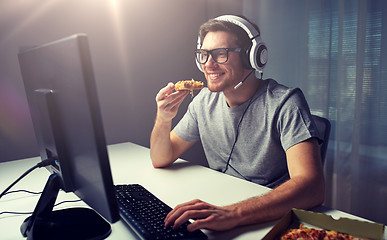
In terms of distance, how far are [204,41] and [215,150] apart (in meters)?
0.59

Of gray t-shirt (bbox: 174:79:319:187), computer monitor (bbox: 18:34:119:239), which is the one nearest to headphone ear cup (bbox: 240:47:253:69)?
gray t-shirt (bbox: 174:79:319:187)

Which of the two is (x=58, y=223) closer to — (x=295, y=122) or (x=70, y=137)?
(x=70, y=137)

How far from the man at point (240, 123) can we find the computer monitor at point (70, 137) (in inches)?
24.2

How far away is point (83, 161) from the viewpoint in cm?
69

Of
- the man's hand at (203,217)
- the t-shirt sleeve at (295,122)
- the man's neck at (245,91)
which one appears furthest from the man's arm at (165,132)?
the man's hand at (203,217)

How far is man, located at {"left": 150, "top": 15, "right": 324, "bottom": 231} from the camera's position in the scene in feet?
3.57

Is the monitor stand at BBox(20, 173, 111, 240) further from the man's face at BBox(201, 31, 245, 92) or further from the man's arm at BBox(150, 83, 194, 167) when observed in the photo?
the man's face at BBox(201, 31, 245, 92)

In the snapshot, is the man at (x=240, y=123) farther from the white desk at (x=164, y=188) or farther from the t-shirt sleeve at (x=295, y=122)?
the white desk at (x=164, y=188)

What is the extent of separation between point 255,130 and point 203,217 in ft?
2.13

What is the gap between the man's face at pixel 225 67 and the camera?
4.66 ft

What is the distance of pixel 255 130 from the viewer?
1.34 metres

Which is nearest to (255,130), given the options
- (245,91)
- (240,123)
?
(240,123)

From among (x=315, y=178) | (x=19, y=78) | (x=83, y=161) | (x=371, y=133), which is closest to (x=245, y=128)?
(x=315, y=178)

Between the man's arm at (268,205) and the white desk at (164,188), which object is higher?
the man's arm at (268,205)
